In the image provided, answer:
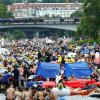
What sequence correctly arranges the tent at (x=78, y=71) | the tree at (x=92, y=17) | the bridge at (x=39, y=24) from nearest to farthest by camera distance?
the tent at (x=78, y=71)
the tree at (x=92, y=17)
the bridge at (x=39, y=24)

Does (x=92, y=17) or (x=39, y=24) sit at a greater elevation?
(x=92, y=17)

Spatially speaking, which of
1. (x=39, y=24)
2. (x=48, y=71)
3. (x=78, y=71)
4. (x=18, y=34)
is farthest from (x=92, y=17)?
(x=18, y=34)

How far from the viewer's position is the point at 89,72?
3850 cm

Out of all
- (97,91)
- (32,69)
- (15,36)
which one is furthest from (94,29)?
(15,36)

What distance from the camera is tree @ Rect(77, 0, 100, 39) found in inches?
3342

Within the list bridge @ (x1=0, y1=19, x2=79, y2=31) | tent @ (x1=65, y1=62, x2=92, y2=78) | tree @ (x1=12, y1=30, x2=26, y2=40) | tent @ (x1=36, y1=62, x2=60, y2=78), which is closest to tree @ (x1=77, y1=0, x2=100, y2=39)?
bridge @ (x1=0, y1=19, x2=79, y2=31)

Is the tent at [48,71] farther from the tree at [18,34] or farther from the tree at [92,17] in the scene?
the tree at [18,34]

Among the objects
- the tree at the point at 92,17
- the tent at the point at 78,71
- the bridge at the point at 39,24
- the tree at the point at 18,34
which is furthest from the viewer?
the tree at the point at 18,34

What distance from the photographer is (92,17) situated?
86250 millimetres

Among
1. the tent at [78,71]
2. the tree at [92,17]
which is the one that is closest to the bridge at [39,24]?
the tree at [92,17]

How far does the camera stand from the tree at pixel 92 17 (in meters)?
84.9

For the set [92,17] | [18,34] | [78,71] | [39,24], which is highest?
[78,71]

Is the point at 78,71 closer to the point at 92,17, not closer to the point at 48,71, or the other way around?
the point at 48,71

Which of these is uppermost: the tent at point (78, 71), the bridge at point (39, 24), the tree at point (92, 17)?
the tent at point (78, 71)
